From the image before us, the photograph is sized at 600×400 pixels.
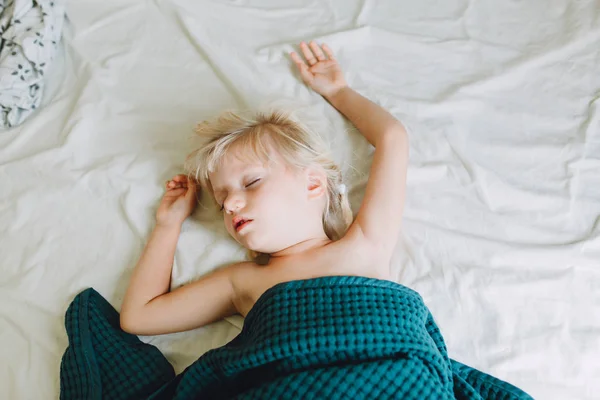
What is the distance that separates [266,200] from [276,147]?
110mm

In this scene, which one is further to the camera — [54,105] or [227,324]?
[54,105]

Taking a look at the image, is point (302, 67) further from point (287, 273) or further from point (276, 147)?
point (287, 273)

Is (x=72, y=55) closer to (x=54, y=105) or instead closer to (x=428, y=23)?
(x=54, y=105)

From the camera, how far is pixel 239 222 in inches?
36.4

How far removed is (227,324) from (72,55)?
759 mm

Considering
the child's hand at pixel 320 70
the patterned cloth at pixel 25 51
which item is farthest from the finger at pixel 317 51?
the patterned cloth at pixel 25 51

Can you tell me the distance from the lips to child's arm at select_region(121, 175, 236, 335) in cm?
10

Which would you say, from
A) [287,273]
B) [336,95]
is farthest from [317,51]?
[287,273]

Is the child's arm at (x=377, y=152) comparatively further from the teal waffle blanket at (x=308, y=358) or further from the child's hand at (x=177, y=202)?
the child's hand at (x=177, y=202)

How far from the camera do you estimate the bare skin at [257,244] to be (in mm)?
923

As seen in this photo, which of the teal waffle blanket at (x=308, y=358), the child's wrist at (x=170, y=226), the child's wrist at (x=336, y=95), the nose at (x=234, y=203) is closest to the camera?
the teal waffle blanket at (x=308, y=358)

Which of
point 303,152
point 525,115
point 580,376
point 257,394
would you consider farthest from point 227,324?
point 525,115

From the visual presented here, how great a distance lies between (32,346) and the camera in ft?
3.16

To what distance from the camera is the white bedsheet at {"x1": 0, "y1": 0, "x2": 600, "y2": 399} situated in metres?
0.94
